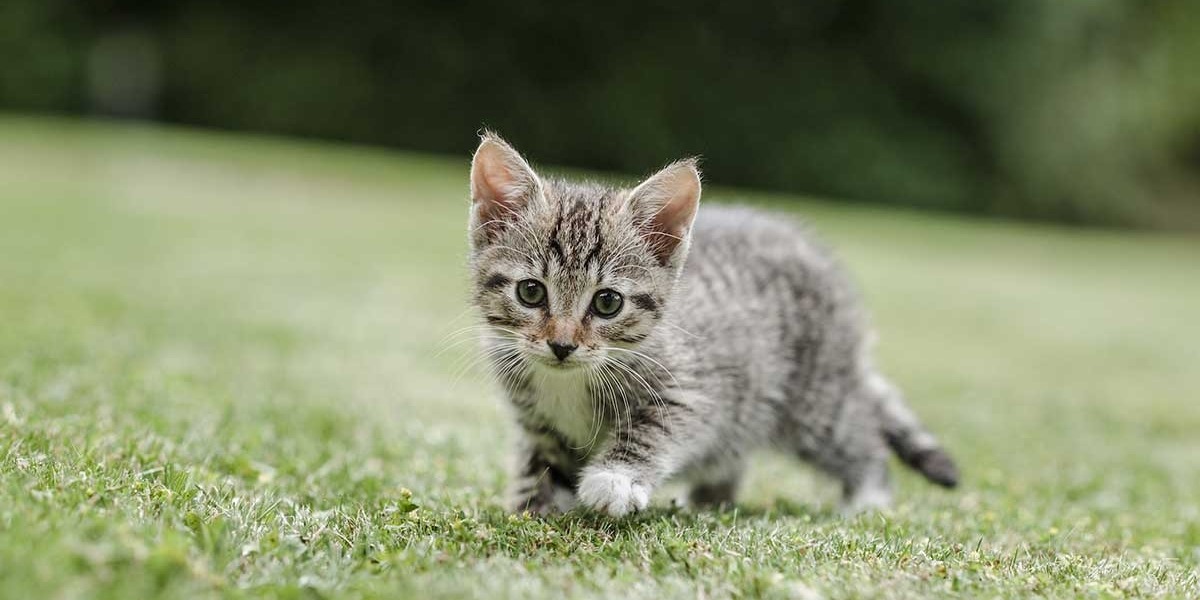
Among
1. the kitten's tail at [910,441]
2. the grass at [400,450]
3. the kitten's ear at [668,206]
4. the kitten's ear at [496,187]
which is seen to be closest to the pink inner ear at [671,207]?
the kitten's ear at [668,206]

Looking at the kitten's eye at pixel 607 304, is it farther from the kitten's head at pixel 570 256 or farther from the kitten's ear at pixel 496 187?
the kitten's ear at pixel 496 187

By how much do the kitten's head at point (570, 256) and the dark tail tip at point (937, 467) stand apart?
179 centimetres

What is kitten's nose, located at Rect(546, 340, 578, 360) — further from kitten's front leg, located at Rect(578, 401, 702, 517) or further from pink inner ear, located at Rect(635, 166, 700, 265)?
pink inner ear, located at Rect(635, 166, 700, 265)

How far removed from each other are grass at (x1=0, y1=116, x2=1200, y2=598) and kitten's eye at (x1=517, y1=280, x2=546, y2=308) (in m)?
0.53

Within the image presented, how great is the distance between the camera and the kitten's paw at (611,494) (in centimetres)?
340

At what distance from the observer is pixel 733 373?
427cm

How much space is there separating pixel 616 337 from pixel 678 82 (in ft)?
84.7

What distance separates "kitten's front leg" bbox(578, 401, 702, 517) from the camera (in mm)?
3428

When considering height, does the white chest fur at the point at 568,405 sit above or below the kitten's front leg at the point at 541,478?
above

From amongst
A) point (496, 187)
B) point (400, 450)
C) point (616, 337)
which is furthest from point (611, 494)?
point (400, 450)

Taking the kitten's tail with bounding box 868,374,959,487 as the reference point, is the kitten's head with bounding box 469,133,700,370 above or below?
above

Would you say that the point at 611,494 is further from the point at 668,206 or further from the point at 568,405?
the point at 668,206

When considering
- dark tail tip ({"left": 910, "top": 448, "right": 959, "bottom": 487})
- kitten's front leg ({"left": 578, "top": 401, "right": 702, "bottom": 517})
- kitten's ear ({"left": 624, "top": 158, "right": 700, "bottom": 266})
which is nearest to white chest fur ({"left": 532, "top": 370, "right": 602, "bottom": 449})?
kitten's front leg ({"left": 578, "top": 401, "right": 702, "bottom": 517})

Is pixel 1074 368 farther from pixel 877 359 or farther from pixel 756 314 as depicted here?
pixel 756 314
